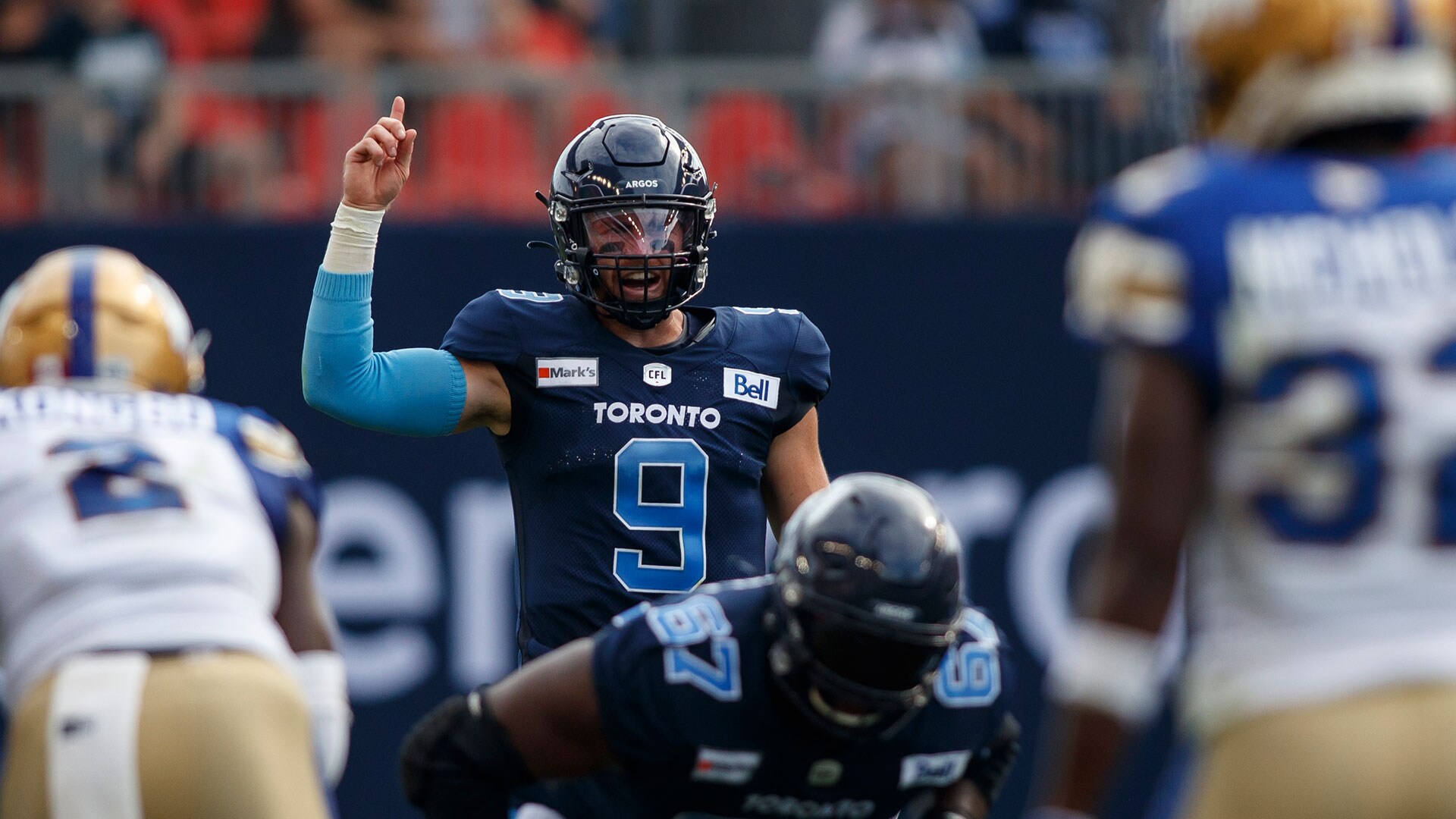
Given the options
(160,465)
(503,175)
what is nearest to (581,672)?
(160,465)

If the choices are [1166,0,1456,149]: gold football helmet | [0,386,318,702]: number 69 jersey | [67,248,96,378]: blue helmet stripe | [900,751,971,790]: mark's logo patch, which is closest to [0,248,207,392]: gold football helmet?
[67,248,96,378]: blue helmet stripe

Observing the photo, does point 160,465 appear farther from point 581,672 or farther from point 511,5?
point 511,5

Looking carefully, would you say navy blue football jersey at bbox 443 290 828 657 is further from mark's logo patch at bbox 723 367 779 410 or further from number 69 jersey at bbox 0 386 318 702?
number 69 jersey at bbox 0 386 318 702

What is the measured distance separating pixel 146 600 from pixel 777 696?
41.9 inches

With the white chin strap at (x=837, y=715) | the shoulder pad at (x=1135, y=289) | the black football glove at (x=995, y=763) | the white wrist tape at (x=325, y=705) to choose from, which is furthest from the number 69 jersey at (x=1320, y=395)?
the white wrist tape at (x=325, y=705)

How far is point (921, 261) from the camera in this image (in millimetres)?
8133

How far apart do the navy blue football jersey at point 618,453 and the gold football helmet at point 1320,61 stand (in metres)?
1.89

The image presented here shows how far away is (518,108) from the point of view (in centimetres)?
796

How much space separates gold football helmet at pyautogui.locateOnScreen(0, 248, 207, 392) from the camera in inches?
151

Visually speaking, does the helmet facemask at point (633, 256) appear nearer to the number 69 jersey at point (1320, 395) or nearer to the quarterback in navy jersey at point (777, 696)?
the quarterback in navy jersey at point (777, 696)

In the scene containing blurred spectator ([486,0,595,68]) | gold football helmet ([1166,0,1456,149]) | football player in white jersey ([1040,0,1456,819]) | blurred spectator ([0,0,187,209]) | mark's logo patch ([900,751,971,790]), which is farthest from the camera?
blurred spectator ([486,0,595,68])

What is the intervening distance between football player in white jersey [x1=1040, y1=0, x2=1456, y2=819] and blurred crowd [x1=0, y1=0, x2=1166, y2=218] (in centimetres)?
550

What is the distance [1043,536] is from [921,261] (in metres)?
1.14

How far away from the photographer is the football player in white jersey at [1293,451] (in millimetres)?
2541
